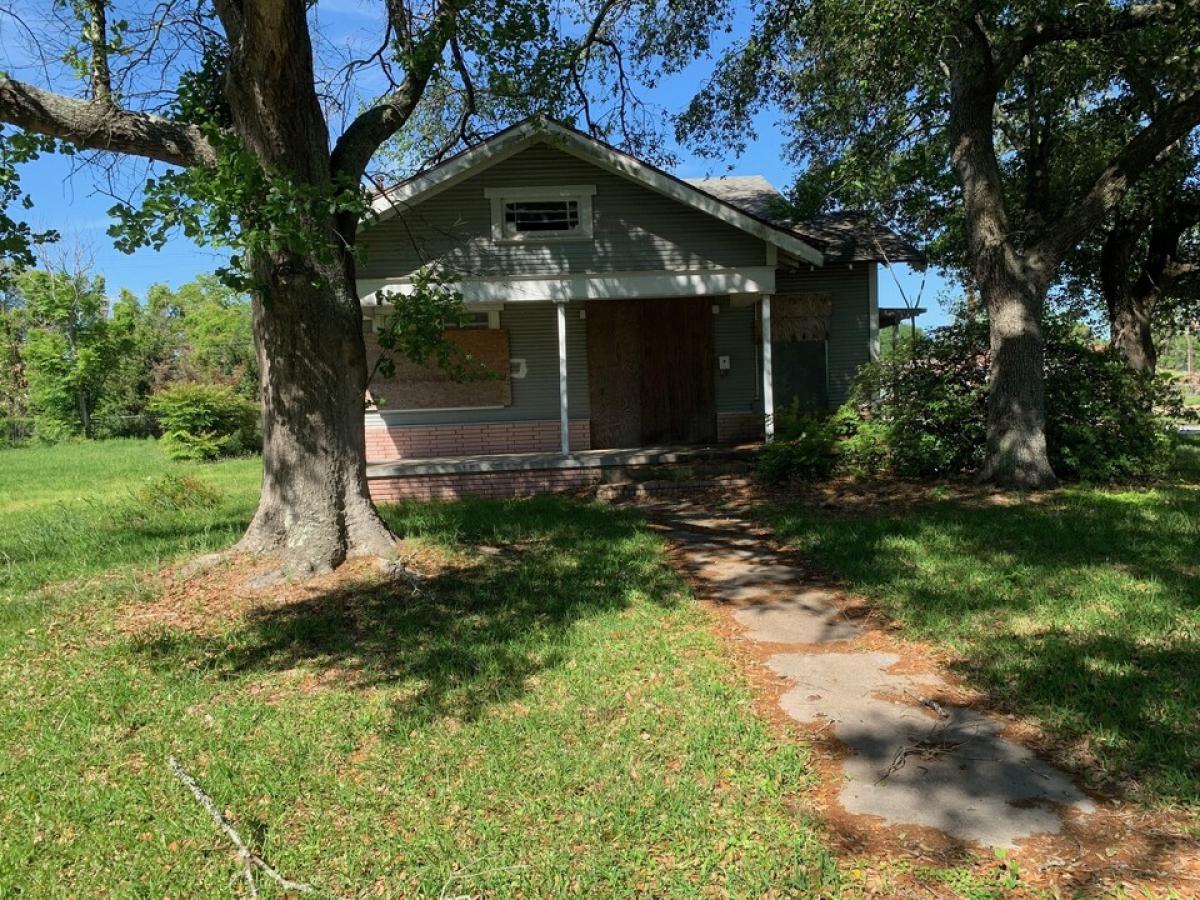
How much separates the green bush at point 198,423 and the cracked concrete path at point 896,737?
17.0 meters

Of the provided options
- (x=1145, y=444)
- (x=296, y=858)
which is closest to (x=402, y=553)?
(x=296, y=858)

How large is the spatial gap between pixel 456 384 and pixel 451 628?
29.1 ft

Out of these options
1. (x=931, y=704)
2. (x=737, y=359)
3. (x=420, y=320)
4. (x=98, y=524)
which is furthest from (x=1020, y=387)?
(x=98, y=524)

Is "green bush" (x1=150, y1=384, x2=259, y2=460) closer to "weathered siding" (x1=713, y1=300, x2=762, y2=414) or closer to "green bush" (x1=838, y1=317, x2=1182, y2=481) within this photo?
"weathered siding" (x1=713, y1=300, x2=762, y2=414)

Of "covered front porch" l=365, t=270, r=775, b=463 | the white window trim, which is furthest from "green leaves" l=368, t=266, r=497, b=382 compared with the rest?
"covered front porch" l=365, t=270, r=775, b=463

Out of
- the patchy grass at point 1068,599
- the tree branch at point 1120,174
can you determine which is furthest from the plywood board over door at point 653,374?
the tree branch at point 1120,174

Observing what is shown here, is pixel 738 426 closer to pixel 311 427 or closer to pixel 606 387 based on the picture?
pixel 606 387

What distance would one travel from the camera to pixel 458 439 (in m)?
13.6

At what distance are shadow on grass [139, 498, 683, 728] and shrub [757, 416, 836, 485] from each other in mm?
3670

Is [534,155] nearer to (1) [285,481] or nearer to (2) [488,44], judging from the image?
(2) [488,44]

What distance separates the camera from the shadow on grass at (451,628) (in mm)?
4414

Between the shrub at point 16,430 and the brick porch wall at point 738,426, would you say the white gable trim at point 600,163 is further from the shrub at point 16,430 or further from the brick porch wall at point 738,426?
the shrub at point 16,430

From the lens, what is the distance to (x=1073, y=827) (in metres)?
2.95

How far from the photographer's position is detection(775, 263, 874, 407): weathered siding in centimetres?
1416
